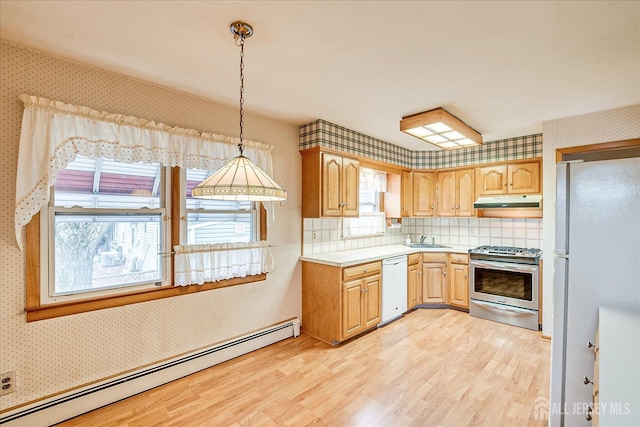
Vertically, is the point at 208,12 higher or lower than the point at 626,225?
higher

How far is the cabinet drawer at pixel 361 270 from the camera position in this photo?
10.5 feet

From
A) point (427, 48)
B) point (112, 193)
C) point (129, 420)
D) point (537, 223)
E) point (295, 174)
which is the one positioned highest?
point (427, 48)

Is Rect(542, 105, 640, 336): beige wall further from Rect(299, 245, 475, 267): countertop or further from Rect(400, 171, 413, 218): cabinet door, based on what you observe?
Rect(400, 171, 413, 218): cabinet door

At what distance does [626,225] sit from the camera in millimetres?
1473

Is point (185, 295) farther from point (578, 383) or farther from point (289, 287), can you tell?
point (578, 383)

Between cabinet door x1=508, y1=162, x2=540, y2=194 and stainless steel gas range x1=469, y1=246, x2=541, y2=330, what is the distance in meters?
0.81

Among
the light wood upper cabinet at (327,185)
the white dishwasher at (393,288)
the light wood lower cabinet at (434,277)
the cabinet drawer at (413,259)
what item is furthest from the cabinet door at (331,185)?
the light wood lower cabinet at (434,277)

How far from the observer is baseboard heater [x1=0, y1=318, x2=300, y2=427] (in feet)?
6.36

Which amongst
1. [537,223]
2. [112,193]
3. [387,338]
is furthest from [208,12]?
[537,223]

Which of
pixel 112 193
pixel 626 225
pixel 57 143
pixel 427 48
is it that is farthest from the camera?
pixel 112 193

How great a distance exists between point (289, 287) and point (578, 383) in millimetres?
2537

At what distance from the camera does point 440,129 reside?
314cm

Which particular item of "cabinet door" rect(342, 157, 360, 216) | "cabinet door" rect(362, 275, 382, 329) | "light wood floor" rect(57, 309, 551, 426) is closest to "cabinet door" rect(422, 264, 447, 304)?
"light wood floor" rect(57, 309, 551, 426)

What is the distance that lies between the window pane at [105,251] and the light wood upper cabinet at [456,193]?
3947 mm
